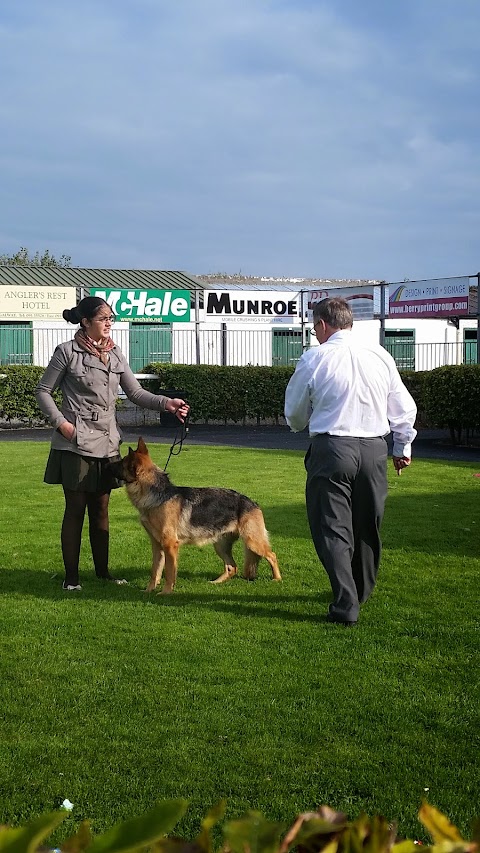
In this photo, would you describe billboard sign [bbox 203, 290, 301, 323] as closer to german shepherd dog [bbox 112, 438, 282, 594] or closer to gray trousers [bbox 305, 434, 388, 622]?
german shepherd dog [bbox 112, 438, 282, 594]

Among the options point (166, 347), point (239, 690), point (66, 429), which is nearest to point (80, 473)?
point (66, 429)

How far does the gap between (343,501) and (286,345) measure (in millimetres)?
29647

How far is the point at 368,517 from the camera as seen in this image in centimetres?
619

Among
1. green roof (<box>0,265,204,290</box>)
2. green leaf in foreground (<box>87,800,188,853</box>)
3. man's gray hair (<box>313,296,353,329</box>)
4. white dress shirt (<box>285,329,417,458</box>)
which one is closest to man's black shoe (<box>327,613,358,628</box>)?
white dress shirt (<box>285,329,417,458</box>)

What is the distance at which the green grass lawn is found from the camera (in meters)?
3.76

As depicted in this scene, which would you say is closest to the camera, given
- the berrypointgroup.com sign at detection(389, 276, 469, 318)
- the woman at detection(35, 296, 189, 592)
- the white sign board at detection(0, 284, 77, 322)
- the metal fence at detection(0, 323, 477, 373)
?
the woman at detection(35, 296, 189, 592)

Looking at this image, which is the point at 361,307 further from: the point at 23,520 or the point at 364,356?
the point at 364,356

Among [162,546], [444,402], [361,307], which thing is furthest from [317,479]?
[361,307]

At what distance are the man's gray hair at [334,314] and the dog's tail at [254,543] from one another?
6.70ft

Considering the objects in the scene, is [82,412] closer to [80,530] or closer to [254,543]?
[80,530]

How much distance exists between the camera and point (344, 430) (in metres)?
6.01

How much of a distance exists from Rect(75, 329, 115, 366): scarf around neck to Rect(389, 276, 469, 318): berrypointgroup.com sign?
17.4m

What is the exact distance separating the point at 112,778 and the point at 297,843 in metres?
2.80

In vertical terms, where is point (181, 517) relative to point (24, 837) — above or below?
below
